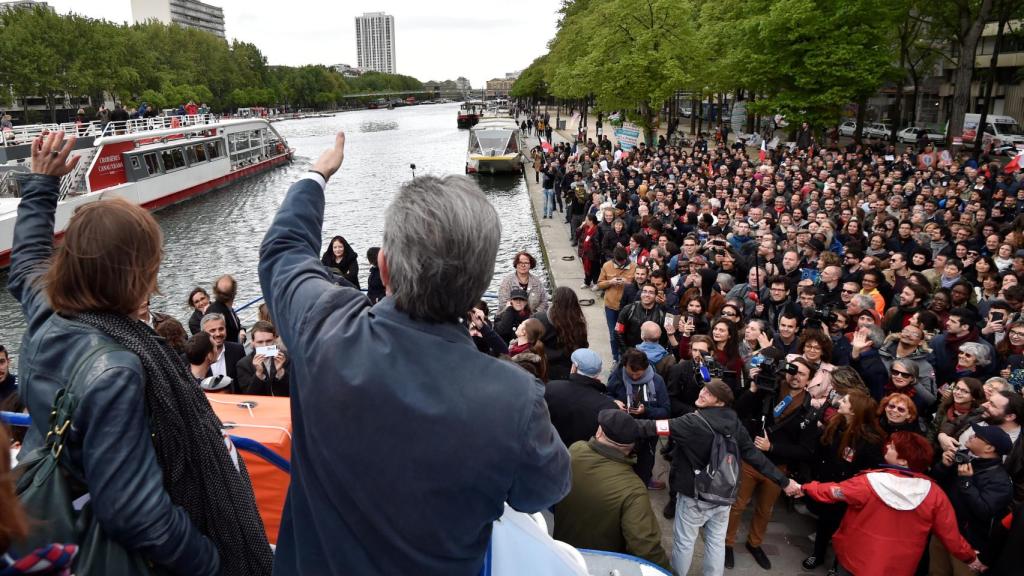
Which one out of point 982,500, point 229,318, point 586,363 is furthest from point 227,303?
point 982,500

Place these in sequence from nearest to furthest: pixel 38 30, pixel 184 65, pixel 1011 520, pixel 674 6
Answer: pixel 1011 520, pixel 674 6, pixel 38 30, pixel 184 65

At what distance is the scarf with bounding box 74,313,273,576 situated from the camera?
5.45 ft

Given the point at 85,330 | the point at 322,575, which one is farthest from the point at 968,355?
the point at 85,330

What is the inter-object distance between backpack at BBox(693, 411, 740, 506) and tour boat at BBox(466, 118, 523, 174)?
2917 centimetres

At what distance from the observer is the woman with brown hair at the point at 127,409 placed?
153 centimetres

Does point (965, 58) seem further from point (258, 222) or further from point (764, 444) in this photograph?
point (258, 222)

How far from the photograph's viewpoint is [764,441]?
516cm

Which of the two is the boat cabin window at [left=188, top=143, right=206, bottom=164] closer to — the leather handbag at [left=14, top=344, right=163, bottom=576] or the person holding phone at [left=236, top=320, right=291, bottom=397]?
the person holding phone at [left=236, top=320, right=291, bottom=397]

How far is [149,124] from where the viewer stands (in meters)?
30.8

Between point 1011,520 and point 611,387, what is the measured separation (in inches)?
111

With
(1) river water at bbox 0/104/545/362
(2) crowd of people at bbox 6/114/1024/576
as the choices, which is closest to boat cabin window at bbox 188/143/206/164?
(1) river water at bbox 0/104/545/362

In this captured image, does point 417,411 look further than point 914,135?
No

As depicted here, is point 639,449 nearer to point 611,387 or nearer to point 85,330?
point 611,387

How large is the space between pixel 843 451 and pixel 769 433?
567mm
